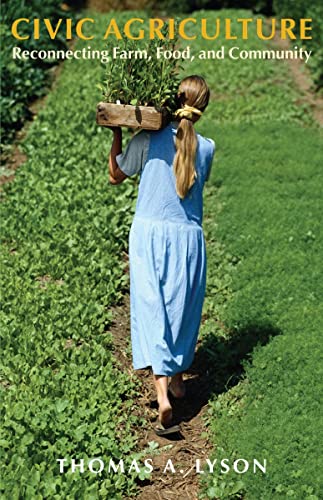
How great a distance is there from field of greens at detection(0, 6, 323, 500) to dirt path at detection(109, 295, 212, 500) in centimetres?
10

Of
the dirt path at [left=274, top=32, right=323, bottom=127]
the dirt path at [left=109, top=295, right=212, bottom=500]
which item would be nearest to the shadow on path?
the dirt path at [left=109, top=295, right=212, bottom=500]

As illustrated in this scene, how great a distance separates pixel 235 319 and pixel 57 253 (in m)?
1.74

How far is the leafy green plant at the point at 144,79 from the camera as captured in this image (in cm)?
567

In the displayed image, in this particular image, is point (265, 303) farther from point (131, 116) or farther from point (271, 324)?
point (131, 116)

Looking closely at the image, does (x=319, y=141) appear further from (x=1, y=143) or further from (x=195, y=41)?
(x=195, y=41)

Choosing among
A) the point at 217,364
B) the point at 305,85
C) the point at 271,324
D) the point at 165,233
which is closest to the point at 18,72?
the point at 305,85

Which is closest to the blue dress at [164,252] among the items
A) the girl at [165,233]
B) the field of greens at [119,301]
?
the girl at [165,233]

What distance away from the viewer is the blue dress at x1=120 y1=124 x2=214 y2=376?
566cm

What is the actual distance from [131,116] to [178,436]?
1.98 meters

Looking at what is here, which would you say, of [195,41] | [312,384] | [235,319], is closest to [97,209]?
[235,319]

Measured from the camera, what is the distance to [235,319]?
22.9ft

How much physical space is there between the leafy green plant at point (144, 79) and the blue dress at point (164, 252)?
0.67 ft

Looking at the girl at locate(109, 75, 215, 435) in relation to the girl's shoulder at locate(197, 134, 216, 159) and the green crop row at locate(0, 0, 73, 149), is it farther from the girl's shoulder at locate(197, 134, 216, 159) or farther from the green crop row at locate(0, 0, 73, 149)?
the green crop row at locate(0, 0, 73, 149)

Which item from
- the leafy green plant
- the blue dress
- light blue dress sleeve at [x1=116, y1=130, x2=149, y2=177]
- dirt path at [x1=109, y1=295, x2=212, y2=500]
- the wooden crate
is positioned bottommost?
dirt path at [x1=109, y1=295, x2=212, y2=500]
